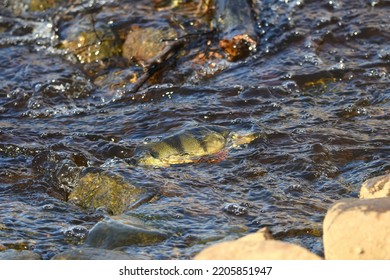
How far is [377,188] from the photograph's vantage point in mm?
3760

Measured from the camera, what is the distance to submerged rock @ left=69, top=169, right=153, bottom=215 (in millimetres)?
4492

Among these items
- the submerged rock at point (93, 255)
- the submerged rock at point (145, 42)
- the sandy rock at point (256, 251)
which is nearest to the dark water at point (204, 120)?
the submerged rock at point (145, 42)

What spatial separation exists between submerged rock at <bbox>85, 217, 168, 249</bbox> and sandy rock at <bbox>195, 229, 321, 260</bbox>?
0.94 metres

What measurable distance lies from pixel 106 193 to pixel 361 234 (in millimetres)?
1832

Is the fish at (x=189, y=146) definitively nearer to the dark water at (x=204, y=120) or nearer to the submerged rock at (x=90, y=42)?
the dark water at (x=204, y=120)

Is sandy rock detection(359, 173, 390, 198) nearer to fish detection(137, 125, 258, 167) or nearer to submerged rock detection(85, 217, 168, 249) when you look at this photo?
submerged rock detection(85, 217, 168, 249)

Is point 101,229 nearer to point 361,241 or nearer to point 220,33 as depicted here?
point 361,241

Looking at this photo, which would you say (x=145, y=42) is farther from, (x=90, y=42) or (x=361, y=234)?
(x=361, y=234)

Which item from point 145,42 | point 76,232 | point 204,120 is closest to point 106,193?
point 76,232

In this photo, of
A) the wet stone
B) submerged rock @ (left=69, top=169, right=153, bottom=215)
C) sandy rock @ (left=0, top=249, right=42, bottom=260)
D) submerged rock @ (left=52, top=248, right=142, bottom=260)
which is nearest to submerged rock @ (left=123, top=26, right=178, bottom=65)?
submerged rock @ (left=69, top=169, right=153, bottom=215)

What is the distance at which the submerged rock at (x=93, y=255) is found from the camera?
11.5 feet

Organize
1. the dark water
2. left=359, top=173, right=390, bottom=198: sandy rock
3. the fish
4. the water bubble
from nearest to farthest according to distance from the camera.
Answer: left=359, top=173, right=390, bottom=198: sandy rock, the water bubble, the dark water, the fish
